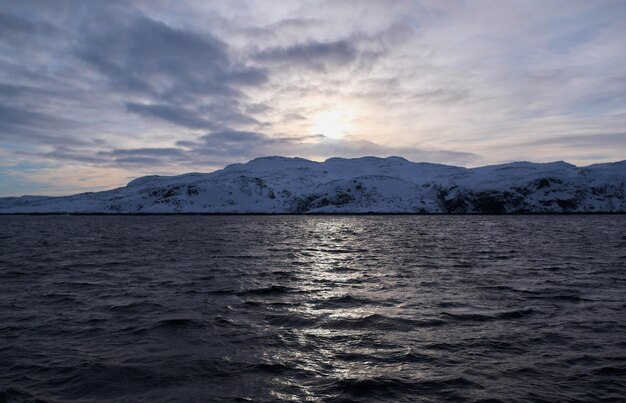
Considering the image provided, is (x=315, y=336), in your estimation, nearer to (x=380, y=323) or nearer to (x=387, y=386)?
(x=380, y=323)

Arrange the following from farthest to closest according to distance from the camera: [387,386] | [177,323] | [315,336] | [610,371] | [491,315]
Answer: [491,315] → [177,323] → [315,336] → [610,371] → [387,386]

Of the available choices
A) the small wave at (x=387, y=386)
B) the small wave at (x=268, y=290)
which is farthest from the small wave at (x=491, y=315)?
the small wave at (x=268, y=290)

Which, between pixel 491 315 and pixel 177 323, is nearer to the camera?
pixel 177 323

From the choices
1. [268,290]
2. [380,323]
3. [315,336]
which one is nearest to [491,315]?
[380,323]

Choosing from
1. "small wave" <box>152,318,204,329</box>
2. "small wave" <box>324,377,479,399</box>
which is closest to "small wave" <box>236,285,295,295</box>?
"small wave" <box>152,318,204,329</box>

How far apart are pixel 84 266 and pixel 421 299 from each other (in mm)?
29522

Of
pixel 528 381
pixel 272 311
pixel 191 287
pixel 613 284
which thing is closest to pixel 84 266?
pixel 191 287

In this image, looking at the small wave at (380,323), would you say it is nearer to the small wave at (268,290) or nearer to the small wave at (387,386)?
the small wave at (387,386)

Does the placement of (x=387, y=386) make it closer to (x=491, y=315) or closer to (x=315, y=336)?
(x=315, y=336)

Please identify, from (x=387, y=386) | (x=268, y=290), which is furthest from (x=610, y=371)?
(x=268, y=290)

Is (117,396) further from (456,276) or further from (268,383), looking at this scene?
(456,276)

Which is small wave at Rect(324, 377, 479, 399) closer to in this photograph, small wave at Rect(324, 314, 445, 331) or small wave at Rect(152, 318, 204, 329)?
small wave at Rect(324, 314, 445, 331)

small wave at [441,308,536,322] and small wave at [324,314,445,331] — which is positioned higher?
small wave at [324,314,445,331]

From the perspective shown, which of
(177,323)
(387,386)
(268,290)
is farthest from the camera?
(268,290)
